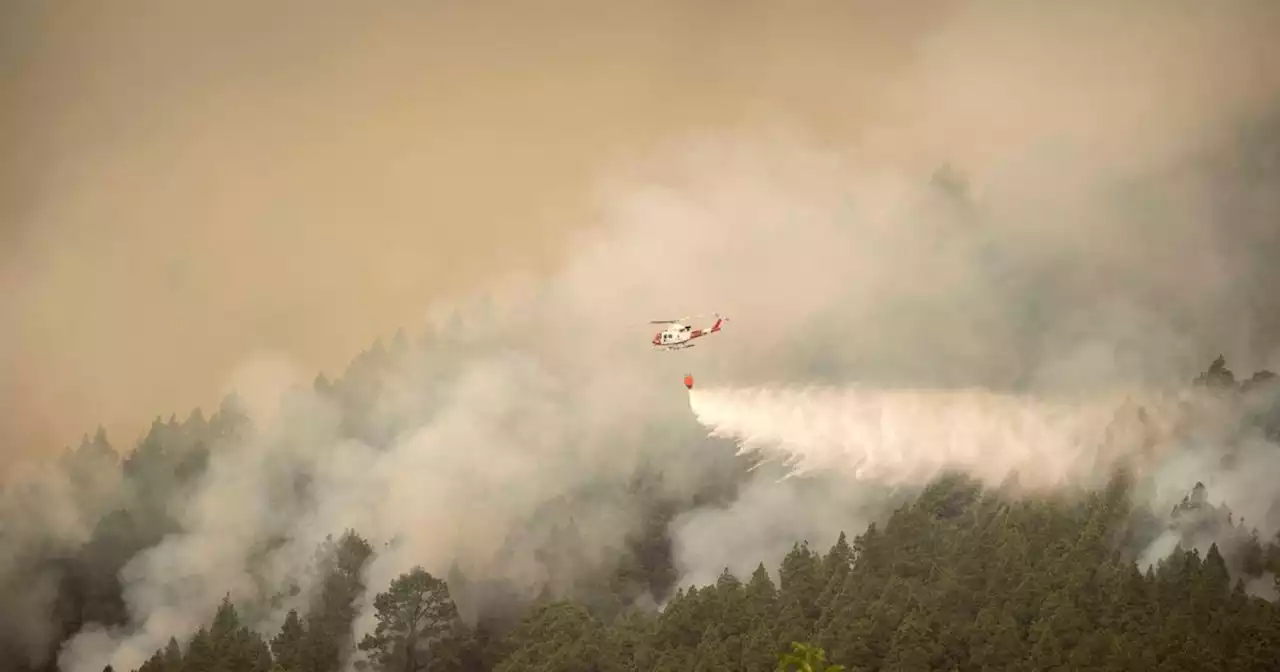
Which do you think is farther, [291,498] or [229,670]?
[291,498]

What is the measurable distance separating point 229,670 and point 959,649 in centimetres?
3363

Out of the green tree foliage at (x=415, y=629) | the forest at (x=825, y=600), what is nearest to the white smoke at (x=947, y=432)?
the forest at (x=825, y=600)

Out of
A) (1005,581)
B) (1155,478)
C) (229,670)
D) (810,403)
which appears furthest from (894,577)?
(229,670)

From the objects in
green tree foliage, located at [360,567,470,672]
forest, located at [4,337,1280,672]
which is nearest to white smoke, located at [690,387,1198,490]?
forest, located at [4,337,1280,672]

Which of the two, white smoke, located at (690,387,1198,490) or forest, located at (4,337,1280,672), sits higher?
white smoke, located at (690,387,1198,490)

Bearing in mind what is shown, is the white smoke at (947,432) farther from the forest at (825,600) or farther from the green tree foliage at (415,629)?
the green tree foliage at (415,629)

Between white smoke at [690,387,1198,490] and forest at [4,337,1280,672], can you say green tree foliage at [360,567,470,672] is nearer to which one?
forest at [4,337,1280,672]

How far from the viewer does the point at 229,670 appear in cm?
6266

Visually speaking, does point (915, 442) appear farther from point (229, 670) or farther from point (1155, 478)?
point (229, 670)

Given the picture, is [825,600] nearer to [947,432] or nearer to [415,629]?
[947,432]

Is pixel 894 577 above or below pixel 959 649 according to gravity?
above

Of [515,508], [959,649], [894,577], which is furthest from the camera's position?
[515,508]

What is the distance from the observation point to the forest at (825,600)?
180ft

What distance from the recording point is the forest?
180 ft
